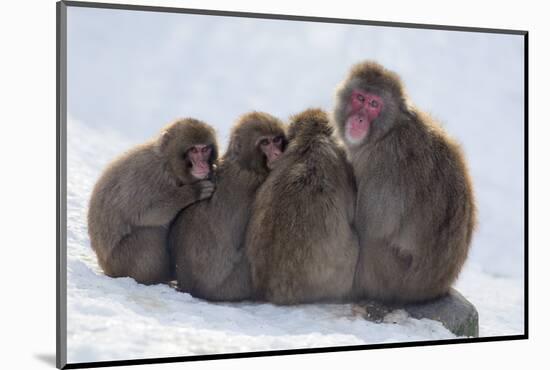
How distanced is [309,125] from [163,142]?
1.19 meters

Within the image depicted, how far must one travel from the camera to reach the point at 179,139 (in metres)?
7.27

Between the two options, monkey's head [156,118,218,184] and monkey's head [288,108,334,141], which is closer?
monkey's head [156,118,218,184]

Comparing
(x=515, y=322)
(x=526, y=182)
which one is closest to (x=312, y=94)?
(x=526, y=182)

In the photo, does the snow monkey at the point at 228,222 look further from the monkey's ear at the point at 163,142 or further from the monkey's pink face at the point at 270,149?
the monkey's ear at the point at 163,142

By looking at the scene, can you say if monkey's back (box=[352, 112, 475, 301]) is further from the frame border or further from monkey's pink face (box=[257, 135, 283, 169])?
the frame border

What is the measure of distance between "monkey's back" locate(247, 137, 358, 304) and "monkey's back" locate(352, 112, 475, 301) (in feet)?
0.56

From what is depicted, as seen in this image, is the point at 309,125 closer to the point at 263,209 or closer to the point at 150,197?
the point at 263,209

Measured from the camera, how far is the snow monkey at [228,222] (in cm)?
734

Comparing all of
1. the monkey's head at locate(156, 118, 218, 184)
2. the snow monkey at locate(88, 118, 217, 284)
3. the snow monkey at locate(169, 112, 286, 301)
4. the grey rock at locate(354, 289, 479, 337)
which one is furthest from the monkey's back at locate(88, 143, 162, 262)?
the grey rock at locate(354, 289, 479, 337)

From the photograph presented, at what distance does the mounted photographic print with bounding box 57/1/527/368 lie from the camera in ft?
23.1

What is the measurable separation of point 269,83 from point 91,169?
1776 mm

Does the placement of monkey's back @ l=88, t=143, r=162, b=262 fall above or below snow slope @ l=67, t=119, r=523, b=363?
above

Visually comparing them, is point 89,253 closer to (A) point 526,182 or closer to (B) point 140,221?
(B) point 140,221

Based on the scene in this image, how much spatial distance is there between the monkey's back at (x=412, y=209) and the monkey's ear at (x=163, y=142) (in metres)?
1.49
